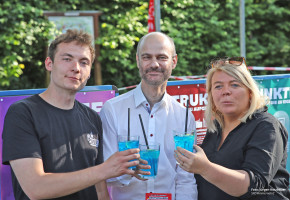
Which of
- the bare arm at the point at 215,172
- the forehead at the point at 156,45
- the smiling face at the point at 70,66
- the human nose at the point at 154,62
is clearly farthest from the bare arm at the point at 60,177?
the forehead at the point at 156,45

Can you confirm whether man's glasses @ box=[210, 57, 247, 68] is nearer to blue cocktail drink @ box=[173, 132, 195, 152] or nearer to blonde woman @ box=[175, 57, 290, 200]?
blonde woman @ box=[175, 57, 290, 200]

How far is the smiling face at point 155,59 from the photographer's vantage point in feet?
9.51

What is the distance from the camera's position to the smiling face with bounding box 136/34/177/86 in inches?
114

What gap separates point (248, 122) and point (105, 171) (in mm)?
1022

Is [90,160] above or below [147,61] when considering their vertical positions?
below

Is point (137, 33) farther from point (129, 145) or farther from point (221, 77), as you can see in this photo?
point (129, 145)

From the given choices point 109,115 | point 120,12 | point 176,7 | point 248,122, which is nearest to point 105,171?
point 109,115

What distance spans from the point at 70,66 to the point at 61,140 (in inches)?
18.2

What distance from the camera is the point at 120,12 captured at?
356 inches

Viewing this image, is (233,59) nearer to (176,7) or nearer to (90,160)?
(90,160)

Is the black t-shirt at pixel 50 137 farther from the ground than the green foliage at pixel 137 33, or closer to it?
closer to it

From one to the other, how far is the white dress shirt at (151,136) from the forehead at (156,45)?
1.00 ft

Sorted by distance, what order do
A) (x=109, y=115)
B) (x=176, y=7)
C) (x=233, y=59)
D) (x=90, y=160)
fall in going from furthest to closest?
(x=176, y=7), (x=109, y=115), (x=233, y=59), (x=90, y=160)

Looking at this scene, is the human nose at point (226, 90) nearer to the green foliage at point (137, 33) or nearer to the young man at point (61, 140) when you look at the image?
the young man at point (61, 140)
